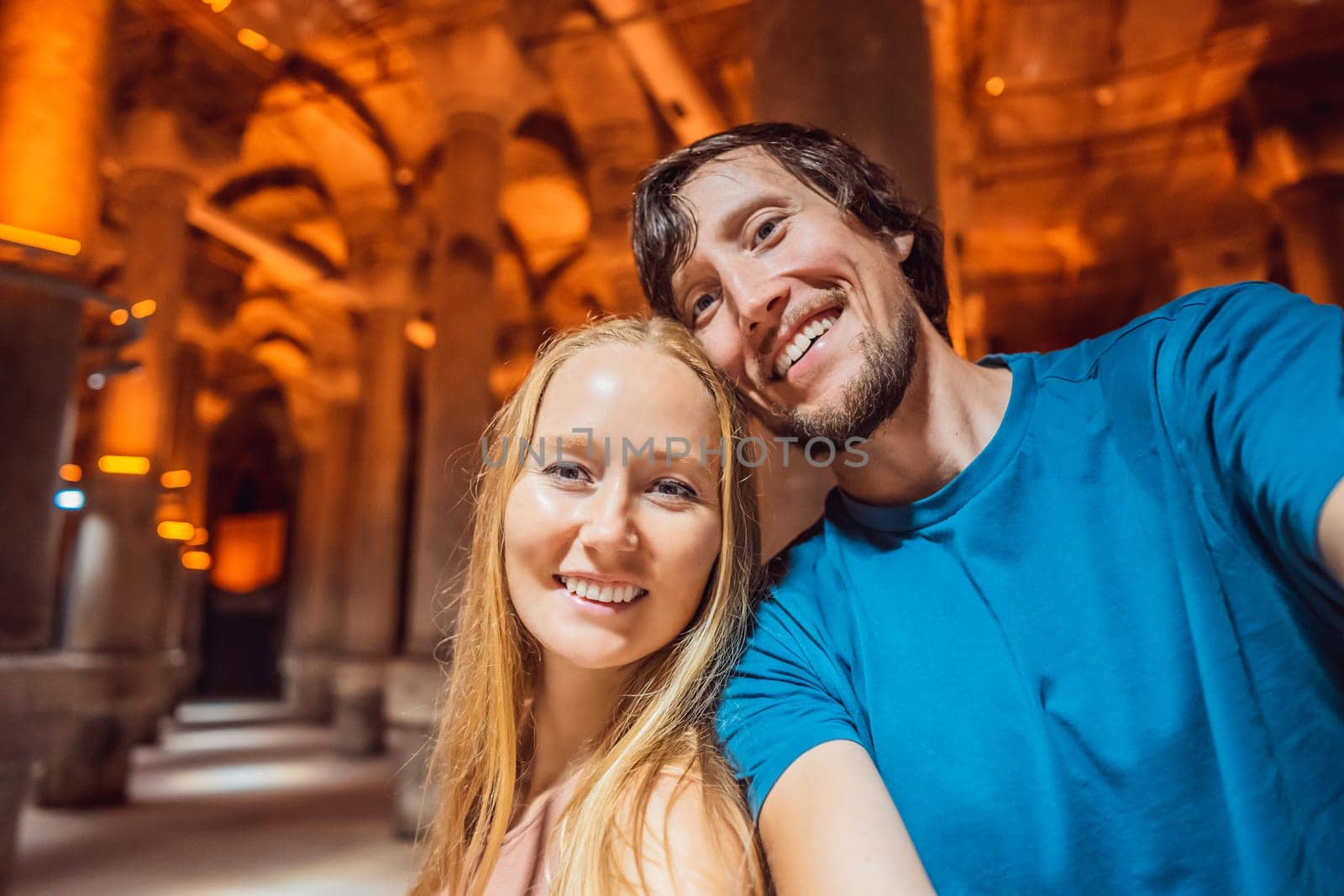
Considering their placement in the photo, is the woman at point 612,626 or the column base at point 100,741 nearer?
the woman at point 612,626

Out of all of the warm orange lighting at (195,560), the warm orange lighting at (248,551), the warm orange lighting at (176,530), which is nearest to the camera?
the warm orange lighting at (176,530)

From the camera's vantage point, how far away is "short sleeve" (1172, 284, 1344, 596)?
1.13 meters

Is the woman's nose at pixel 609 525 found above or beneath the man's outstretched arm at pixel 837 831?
above

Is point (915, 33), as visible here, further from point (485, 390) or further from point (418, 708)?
point (418, 708)

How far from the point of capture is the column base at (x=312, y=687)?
15.6 meters

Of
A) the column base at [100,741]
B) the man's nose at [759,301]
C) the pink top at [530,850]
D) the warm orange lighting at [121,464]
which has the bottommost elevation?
the column base at [100,741]

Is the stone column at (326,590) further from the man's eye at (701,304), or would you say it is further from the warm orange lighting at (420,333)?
the man's eye at (701,304)

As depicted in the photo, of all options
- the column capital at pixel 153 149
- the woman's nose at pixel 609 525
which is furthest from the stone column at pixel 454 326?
the woman's nose at pixel 609 525

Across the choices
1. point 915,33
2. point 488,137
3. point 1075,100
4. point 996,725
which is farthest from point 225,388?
point 996,725

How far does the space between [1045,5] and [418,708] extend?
908cm

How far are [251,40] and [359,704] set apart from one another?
8795 millimetres

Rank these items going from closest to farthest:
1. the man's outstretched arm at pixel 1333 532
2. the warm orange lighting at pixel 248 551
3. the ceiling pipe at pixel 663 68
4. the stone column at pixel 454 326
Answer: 1. the man's outstretched arm at pixel 1333 532
2. the stone column at pixel 454 326
3. the ceiling pipe at pixel 663 68
4. the warm orange lighting at pixel 248 551

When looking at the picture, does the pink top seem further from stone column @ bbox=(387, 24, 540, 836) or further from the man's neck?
stone column @ bbox=(387, 24, 540, 836)

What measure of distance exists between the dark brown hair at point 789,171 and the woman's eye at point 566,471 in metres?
0.50
